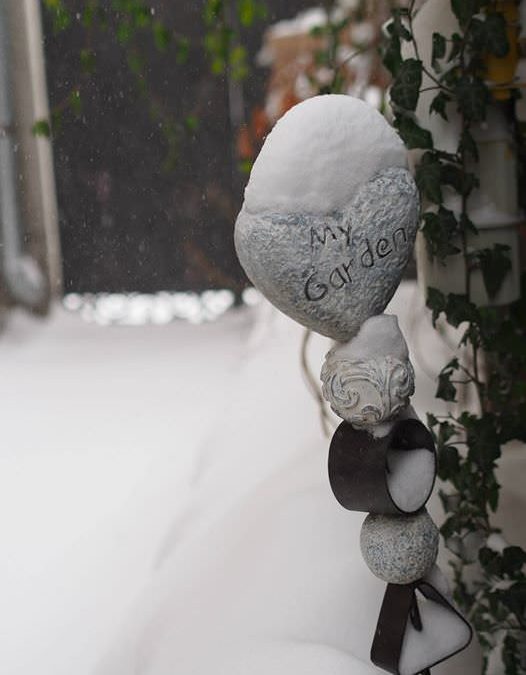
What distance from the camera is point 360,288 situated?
2.82ft

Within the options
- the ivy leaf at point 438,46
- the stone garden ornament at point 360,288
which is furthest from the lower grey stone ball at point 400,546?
the ivy leaf at point 438,46

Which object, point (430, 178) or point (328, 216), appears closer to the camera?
point (328, 216)

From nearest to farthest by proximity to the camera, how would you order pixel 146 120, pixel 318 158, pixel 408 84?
pixel 318 158 < pixel 408 84 < pixel 146 120

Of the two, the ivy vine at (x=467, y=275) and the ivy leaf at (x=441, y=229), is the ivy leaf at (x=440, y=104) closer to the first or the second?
the ivy vine at (x=467, y=275)

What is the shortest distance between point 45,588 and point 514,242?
96cm

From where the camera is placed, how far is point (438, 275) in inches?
53.9

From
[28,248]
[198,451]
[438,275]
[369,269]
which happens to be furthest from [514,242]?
[198,451]

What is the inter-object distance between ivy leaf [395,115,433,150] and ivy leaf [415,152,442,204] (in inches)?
0.7

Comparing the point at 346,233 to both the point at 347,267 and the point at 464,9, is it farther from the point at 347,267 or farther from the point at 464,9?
the point at 464,9

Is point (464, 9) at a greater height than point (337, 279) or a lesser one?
greater

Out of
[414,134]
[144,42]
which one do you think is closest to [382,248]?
[414,134]

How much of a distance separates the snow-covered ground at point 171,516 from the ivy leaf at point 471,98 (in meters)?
0.61

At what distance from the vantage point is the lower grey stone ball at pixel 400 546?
0.92m

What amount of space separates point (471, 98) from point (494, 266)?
260 mm
